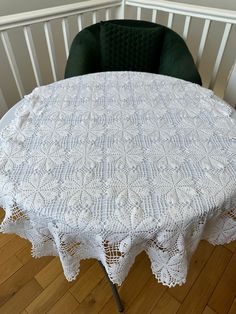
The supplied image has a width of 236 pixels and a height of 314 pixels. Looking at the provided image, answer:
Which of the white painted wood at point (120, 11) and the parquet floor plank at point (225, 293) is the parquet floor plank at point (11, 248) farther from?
the white painted wood at point (120, 11)

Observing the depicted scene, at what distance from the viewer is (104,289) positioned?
3.77ft

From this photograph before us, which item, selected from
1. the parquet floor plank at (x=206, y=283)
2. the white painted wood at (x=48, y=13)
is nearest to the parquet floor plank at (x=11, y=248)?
the parquet floor plank at (x=206, y=283)

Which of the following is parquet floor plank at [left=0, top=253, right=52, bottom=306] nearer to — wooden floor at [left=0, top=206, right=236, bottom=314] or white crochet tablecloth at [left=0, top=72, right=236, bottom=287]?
wooden floor at [left=0, top=206, right=236, bottom=314]

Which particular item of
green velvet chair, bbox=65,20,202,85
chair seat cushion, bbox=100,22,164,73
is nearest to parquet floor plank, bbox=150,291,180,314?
green velvet chair, bbox=65,20,202,85

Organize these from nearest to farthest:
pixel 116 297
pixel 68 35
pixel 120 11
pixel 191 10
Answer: pixel 116 297 < pixel 191 10 < pixel 68 35 < pixel 120 11

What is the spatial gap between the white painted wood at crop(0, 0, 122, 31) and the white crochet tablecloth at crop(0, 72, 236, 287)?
631mm

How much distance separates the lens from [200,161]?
72 cm

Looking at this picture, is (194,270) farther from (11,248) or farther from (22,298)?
(11,248)

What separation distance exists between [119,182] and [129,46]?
1.16m

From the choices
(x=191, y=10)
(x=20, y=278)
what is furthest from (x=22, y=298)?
(x=191, y=10)

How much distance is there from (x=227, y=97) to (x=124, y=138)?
3.76 feet

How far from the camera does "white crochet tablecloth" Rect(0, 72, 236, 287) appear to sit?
59cm

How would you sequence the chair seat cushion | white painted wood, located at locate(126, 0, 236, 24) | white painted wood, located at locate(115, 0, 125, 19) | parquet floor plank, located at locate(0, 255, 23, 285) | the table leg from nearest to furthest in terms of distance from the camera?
1. the table leg
2. parquet floor plank, located at locate(0, 255, 23, 285)
3. white painted wood, located at locate(126, 0, 236, 24)
4. the chair seat cushion
5. white painted wood, located at locate(115, 0, 125, 19)

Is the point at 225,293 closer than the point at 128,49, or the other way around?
the point at 225,293
